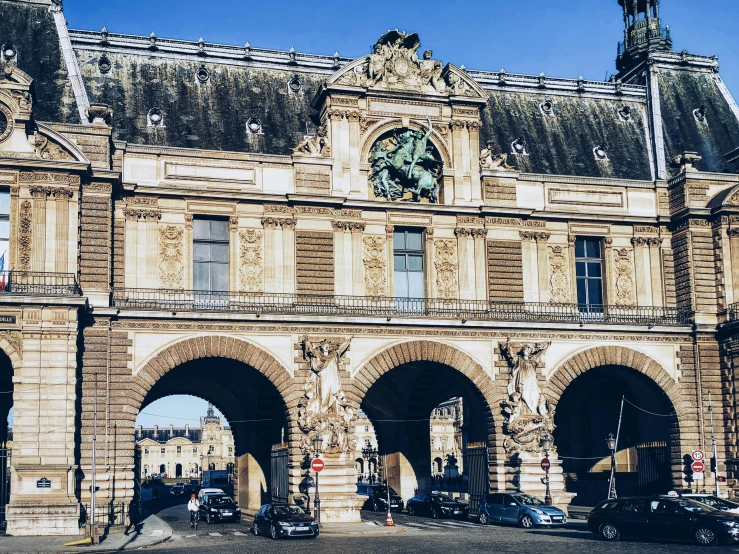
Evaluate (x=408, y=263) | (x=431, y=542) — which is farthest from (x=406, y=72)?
(x=431, y=542)

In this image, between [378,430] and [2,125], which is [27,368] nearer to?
[2,125]

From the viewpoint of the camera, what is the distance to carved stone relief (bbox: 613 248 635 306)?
55.5m

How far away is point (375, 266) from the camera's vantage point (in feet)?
172

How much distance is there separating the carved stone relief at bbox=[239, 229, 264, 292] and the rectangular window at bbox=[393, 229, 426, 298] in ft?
21.9

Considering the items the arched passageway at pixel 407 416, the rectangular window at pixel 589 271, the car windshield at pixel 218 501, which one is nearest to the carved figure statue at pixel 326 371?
the car windshield at pixel 218 501

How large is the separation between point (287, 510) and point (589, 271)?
2204cm

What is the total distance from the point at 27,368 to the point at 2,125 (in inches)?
416

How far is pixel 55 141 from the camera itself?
1822 inches

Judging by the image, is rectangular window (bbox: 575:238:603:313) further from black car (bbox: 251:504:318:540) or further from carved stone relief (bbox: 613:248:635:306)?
black car (bbox: 251:504:318:540)

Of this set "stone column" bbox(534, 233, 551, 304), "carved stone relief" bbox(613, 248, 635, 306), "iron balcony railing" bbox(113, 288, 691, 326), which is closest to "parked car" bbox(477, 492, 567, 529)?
"iron balcony railing" bbox(113, 288, 691, 326)

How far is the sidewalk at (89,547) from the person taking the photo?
36625mm

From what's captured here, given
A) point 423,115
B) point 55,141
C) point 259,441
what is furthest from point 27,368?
point 423,115

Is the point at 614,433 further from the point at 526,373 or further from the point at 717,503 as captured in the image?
the point at 717,503

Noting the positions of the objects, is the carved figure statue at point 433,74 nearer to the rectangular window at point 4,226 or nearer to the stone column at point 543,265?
the stone column at point 543,265
